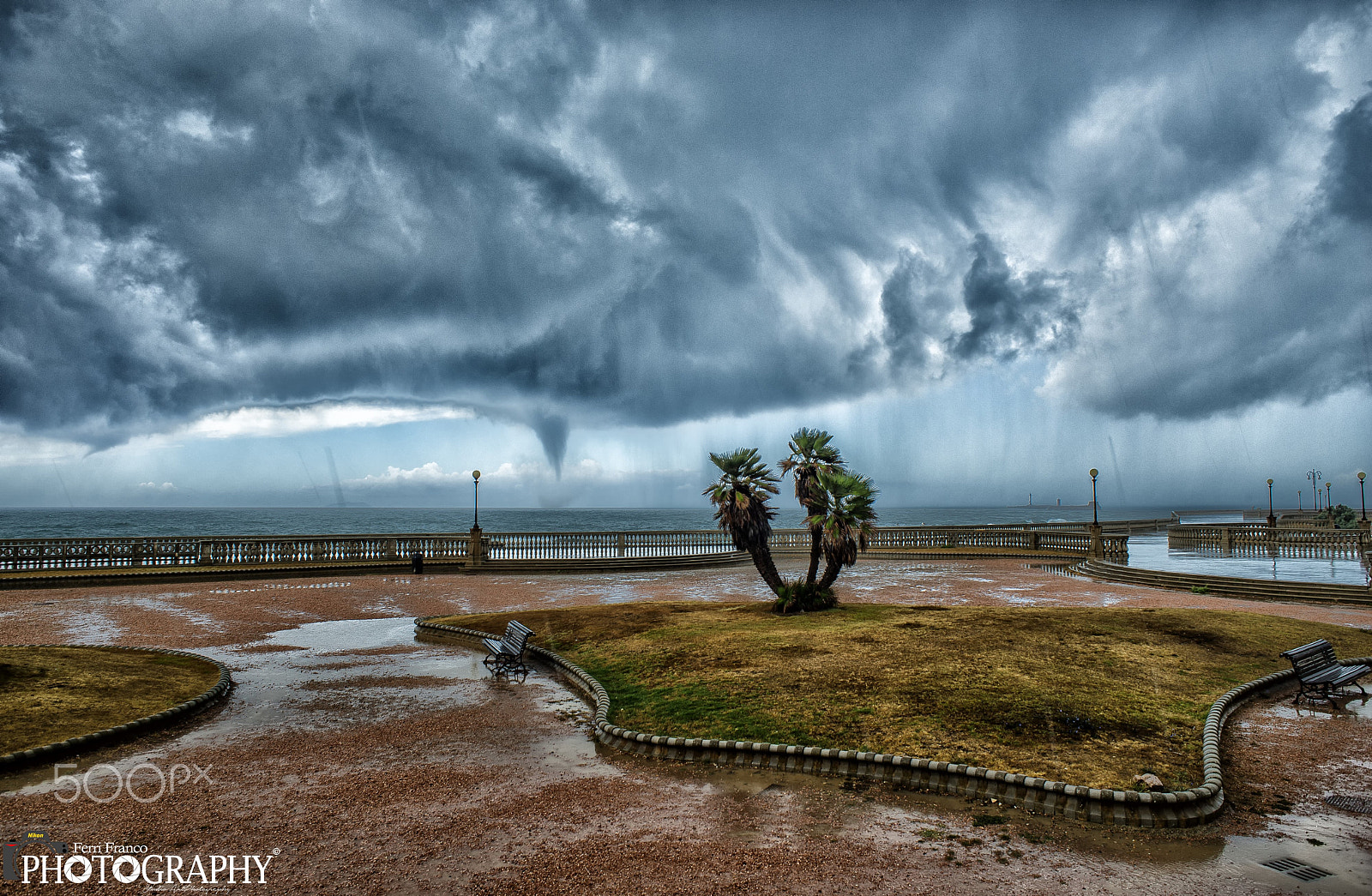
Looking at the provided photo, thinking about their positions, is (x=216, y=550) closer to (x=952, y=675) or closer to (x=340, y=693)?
(x=340, y=693)

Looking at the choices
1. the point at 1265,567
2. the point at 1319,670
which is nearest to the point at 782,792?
the point at 1319,670

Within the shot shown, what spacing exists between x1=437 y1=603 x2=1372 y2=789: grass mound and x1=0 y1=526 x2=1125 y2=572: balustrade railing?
13.2 metres

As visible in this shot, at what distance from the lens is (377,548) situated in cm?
3102

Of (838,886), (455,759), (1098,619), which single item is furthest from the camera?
(1098,619)

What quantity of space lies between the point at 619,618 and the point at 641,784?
952 cm

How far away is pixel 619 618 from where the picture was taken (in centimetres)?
1655

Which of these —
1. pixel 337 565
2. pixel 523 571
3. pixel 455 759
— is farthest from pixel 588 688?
pixel 337 565

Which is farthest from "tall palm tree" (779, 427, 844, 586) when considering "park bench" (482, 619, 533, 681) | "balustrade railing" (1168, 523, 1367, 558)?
"balustrade railing" (1168, 523, 1367, 558)

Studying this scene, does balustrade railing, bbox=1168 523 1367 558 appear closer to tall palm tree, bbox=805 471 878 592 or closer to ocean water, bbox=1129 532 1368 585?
ocean water, bbox=1129 532 1368 585

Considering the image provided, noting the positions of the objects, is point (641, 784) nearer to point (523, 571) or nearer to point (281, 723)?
point (281, 723)

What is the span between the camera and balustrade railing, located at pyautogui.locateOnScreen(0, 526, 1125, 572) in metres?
26.6

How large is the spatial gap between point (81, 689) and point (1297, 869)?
14.4 metres

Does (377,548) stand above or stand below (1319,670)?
above

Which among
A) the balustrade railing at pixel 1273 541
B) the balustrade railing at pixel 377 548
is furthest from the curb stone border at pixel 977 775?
the balustrade railing at pixel 1273 541
